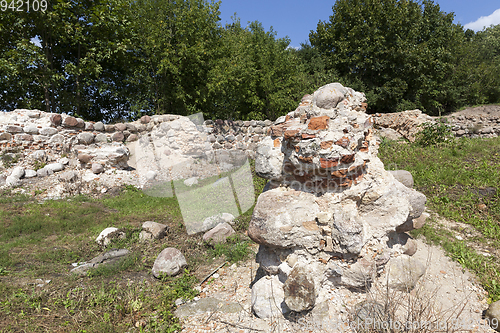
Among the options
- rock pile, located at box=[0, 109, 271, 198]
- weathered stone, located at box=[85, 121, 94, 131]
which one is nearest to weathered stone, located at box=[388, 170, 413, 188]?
rock pile, located at box=[0, 109, 271, 198]

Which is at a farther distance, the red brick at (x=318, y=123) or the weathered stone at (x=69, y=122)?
the weathered stone at (x=69, y=122)

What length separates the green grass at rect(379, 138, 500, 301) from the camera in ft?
12.3

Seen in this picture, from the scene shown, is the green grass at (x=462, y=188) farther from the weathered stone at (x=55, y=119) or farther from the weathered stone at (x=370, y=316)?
the weathered stone at (x=55, y=119)

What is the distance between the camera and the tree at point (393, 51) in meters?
16.0

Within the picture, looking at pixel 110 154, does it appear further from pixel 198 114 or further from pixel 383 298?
pixel 383 298

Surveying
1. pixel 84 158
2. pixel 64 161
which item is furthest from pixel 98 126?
pixel 64 161

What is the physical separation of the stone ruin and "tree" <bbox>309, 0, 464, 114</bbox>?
1499 cm

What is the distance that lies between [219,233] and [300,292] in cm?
231

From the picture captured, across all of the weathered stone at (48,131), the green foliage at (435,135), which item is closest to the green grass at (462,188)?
the green foliage at (435,135)

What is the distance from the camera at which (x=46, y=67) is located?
31.6 feet

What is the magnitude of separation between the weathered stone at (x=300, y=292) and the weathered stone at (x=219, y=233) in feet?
6.88

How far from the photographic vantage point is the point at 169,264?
12.4 feet

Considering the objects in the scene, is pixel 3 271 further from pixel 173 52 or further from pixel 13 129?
pixel 173 52

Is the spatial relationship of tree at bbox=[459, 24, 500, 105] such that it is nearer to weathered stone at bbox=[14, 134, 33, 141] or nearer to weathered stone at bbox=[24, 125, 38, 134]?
weathered stone at bbox=[24, 125, 38, 134]
